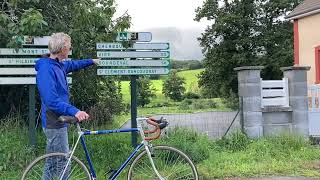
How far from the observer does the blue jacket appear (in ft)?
18.1

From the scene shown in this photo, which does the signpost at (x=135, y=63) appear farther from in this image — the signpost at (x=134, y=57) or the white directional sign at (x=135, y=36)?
the white directional sign at (x=135, y=36)

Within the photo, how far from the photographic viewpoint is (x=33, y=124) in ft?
27.8

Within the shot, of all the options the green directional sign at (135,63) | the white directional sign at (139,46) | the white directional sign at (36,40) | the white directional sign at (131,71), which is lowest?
the white directional sign at (131,71)

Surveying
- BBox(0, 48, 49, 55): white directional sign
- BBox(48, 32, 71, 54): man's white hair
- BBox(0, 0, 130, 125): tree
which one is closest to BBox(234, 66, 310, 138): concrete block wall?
BBox(0, 0, 130, 125): tree

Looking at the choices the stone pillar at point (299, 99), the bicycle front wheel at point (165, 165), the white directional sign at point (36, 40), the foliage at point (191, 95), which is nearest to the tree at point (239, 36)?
the foliage at point (191, 95)

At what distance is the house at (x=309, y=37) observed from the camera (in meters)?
22.5

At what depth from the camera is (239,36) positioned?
150ft

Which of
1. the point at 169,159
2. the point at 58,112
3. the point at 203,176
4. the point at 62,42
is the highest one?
the point at 62,42

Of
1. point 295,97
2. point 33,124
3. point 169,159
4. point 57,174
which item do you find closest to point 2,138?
A: point 33,124

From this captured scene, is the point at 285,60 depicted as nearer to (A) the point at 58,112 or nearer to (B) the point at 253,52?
(B) the point at 253,52

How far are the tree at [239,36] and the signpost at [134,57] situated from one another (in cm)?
3537

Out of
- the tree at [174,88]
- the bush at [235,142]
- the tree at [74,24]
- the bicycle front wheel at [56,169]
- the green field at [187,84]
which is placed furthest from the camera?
the tree at [174,88]

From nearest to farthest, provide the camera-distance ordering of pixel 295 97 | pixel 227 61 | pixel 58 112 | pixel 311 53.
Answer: pixel 58 112
pixel 295 97
pixel 311 53
pixel 227 61

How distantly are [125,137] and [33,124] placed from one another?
170 centimetres
